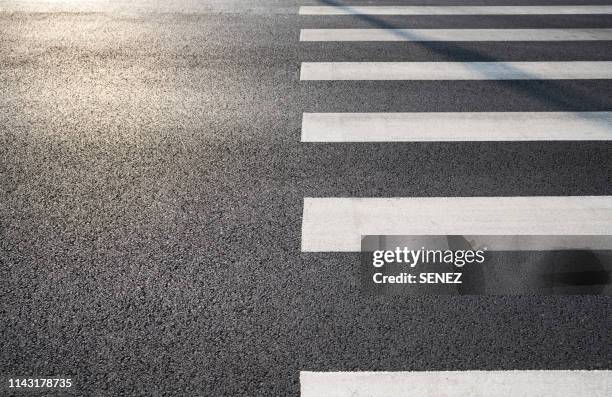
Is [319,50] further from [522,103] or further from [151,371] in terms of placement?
[151,371]

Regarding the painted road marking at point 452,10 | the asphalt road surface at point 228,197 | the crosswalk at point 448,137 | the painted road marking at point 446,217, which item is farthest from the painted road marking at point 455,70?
the painted road marking at point 446,217

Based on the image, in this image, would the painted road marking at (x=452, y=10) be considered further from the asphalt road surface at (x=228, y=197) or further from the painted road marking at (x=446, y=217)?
the painted road marking at (x=446, y=217)

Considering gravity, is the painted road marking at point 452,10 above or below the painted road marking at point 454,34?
above

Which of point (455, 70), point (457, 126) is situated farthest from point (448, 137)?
point (455, 70)

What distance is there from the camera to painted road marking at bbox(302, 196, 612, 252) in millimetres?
3453

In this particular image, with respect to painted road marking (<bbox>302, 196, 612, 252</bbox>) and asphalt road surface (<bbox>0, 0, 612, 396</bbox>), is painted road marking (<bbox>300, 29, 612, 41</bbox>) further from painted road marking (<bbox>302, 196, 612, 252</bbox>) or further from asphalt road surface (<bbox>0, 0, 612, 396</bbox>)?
painted road marking (<bbox>302, 196, 612, 252</bbox>)

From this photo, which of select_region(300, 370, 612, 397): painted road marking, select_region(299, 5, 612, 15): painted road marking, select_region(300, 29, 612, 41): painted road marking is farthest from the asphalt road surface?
select_region(299, 5, 612, 15): painted road marking

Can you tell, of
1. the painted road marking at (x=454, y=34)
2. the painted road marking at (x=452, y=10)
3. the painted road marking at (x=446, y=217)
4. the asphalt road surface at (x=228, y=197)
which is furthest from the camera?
the painted road marking at (x=452, y=10)

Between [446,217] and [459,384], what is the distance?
129cm

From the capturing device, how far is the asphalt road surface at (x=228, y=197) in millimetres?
2684

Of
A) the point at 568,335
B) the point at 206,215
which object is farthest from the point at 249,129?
the point at 568,335

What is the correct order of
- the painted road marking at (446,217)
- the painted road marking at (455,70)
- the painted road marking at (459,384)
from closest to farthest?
the painted road marking at (459,384) → the painted road marking at (446,217) → the painted road marking at (455,70)

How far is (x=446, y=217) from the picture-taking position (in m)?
3.59

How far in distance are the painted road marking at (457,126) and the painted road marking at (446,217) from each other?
85 centimetres
